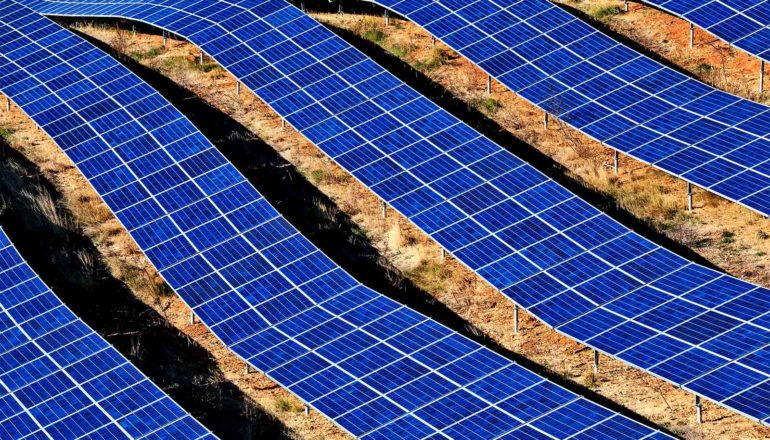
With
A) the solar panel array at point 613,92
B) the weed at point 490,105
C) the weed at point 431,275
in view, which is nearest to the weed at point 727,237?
the solar panel array at point 613,92

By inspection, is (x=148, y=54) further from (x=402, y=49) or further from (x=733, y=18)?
(x=733, y=18)

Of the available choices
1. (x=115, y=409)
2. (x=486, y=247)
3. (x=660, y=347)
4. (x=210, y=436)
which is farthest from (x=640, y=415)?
(x=115, y=409)

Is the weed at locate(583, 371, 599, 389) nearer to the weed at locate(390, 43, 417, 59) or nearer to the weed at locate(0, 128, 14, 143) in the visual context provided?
the weed at locate(390, 43, 417, 59)

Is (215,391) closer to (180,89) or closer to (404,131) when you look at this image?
(404,131)

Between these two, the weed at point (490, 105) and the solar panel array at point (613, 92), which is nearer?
the solar panel array at point (613, 92)

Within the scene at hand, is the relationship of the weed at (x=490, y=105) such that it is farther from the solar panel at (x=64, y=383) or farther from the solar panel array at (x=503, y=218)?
the solar panel at (x=64, y=383)

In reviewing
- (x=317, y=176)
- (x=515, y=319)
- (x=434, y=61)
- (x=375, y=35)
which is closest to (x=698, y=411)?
(x=515, y=319)

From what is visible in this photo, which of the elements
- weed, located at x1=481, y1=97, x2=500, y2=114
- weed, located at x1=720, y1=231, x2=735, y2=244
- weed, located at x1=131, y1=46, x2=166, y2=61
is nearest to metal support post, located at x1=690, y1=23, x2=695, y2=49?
weed, located at x1=481, y1=97, x2=500, y2=114
